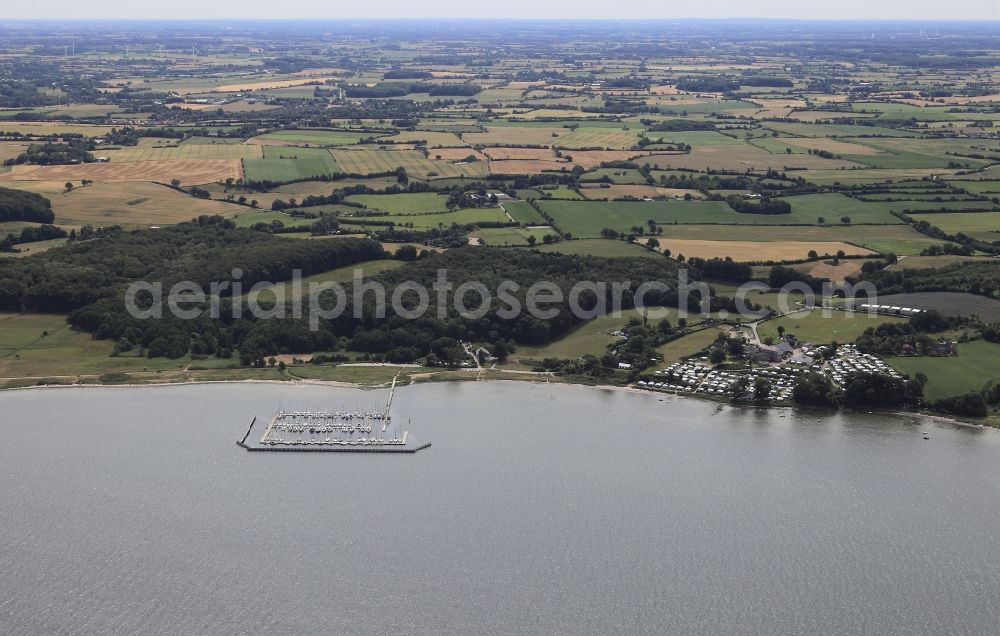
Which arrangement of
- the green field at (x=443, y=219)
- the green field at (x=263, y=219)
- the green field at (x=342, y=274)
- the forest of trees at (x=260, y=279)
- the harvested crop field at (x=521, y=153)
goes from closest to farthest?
the forest of trees at (x=260, y=279) < the green field at (x=342, y=274) < the green field at (x=263, y=219) < the green field at (x=443, y=219) < the harvested crop field at (x=521, y=153)

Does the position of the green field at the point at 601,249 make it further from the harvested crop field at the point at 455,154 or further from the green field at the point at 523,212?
the harvested crop field at the point at 455,154

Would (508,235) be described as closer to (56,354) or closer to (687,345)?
(687,345)

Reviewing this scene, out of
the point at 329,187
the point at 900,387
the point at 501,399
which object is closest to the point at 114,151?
the point at 329,187

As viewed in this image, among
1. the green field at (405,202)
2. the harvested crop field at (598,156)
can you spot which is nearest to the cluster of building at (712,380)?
the green field at (405,202)

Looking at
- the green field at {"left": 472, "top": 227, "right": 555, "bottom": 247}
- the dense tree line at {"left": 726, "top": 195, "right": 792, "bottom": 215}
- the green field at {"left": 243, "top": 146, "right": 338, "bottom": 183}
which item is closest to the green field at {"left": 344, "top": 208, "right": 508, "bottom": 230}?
the green field at {"left": 472, "top": 227, "right": 555, "bottom": 247}

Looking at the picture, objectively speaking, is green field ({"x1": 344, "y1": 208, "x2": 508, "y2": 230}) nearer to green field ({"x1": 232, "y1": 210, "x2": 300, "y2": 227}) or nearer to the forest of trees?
green field ({"x1": 232, "y1": 210, "x2": 300, "y2": 227})

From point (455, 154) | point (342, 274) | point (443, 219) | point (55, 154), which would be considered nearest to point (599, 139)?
point (455, 154)
